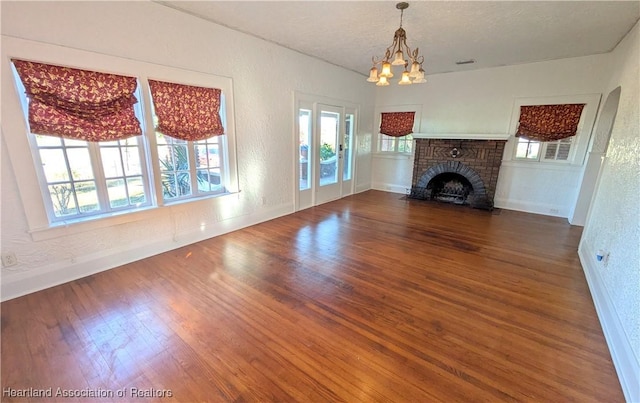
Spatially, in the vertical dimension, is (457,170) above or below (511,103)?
below

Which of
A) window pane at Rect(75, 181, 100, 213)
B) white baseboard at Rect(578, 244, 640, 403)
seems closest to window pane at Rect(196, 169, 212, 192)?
window pane at Rect(75, 181, 100, 213)

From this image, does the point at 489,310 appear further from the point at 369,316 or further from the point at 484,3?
the point at 484,3

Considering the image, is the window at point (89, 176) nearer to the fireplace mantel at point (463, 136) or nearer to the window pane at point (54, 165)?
the window pane at point (54, 165)

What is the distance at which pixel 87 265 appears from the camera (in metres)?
2.70

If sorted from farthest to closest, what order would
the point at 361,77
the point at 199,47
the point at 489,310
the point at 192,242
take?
1. the point at 361,77
2. the point at 192,242
3. the point at 199,47
4. the point at 489,310

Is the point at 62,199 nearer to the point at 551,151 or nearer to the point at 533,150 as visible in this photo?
the point at 533,150

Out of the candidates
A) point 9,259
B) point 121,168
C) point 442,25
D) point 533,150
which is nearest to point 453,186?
point 533,150

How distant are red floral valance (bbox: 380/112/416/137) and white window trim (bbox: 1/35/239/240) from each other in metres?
4.58

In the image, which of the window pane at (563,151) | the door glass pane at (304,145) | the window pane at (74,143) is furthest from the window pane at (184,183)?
the window pane at (563,151)

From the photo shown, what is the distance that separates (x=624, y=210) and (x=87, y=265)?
194 inches

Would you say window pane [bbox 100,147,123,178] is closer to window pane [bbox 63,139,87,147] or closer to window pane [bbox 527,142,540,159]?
window pane [bbox 63,139,87,147]

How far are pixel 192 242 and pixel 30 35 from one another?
2419 mm

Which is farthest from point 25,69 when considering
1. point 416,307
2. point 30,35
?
point 416,307

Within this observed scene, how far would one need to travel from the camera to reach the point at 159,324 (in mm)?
2061
